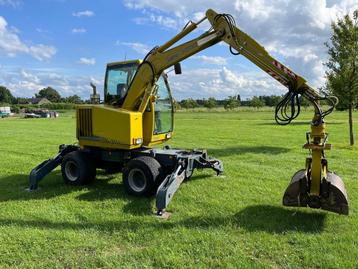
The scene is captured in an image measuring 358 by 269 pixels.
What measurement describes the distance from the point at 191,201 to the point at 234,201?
81cm

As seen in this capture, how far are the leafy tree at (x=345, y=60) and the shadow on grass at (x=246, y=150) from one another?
13.9 ft

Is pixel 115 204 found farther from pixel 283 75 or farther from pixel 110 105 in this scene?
pixel 283 75

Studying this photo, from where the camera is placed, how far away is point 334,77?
55.5ft

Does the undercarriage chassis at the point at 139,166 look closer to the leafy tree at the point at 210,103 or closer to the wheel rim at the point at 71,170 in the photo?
the wheel rim at the point at 71,170

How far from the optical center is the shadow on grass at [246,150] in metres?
13.7

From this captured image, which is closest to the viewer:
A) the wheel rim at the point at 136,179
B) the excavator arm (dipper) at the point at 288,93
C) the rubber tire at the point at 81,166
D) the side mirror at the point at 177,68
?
the excavator arm (dipper) at the point at 288,93

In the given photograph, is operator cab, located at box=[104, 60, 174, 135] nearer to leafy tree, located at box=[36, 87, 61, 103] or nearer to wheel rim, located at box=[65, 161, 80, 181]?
wheel rim, located at box=[65, 161, 80, 181]

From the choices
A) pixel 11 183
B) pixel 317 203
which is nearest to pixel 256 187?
pixel 317 203

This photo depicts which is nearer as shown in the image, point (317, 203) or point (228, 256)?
point (228, 256)

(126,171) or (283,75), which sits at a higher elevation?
(283,75)

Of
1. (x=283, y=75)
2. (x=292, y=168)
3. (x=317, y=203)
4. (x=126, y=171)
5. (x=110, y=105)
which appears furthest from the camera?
(x=292, y=168)

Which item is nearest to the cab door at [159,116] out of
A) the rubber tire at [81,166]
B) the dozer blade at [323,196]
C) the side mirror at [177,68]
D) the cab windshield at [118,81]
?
the side mirror at [177,68]

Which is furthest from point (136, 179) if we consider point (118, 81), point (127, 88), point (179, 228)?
point (118, 81)

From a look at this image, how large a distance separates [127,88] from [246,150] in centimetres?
718
